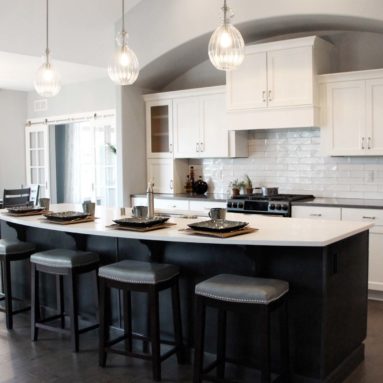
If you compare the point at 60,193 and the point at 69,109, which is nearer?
the point at 69,109

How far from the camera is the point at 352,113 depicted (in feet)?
17.1

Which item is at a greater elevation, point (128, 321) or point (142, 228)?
point (142, 228)

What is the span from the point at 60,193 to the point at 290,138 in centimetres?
524

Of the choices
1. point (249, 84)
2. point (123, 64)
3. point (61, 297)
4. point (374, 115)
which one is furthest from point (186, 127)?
point (61, 297)

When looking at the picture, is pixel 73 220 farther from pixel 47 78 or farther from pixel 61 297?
pixel 47 78

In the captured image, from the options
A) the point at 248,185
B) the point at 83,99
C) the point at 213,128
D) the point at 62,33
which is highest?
the point at 62,33

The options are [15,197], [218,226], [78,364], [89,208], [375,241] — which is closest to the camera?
[218,226]

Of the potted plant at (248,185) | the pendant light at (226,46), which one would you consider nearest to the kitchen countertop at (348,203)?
the potted plant at (248,185)

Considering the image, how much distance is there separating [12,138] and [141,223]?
649 centimetres

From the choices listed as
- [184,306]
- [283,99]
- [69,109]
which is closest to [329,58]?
[283,99]

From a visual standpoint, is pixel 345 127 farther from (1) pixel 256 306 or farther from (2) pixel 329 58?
(1) pixel 256 306

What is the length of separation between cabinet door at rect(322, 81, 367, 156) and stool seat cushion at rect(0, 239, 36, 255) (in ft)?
10.2

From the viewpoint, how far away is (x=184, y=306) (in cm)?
350

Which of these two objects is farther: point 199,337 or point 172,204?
point 172,204
